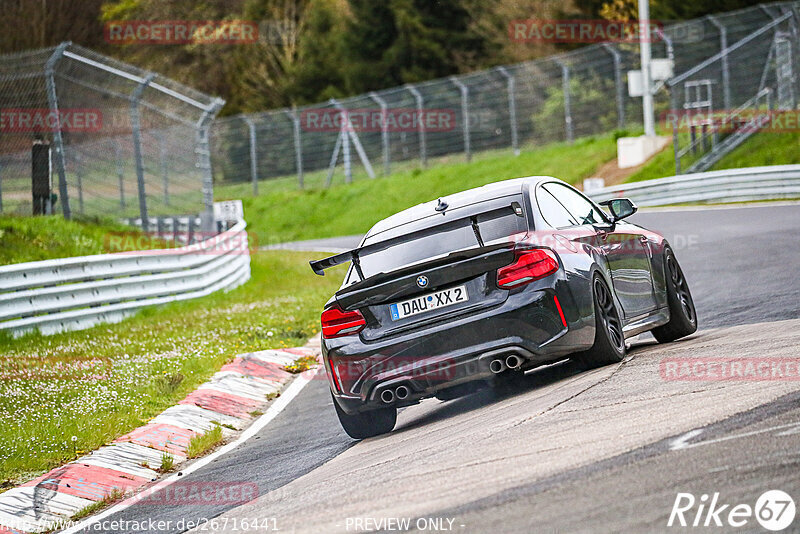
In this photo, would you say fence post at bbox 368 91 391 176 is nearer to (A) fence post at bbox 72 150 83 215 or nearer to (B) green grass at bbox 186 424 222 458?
(A) fence post at bbox 72 150 83 215

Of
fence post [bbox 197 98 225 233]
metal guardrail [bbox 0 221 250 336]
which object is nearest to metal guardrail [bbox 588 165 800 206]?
fence post [bbox 197 98 225 233]

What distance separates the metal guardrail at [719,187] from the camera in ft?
86.4

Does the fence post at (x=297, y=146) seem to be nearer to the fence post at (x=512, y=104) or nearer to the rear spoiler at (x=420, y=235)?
the fence post at (x=512, y=104)

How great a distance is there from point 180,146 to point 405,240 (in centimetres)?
1564

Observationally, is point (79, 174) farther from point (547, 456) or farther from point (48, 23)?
point (48, 23)

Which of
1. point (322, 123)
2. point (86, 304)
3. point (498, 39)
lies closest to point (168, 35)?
point (498, 39)

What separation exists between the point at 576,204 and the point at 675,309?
4.34 feet

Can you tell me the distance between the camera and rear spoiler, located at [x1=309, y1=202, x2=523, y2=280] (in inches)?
302

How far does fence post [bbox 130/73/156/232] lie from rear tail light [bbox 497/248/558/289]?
42.4ft

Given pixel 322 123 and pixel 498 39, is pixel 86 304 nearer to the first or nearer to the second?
pixel 322 123

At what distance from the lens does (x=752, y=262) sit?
15.0m

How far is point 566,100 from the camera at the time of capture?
118ft

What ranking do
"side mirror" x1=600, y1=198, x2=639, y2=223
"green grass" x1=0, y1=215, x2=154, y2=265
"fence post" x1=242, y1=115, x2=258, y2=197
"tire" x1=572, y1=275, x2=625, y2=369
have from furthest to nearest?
"fence post" x1=242, y1=115, x2=258, y2=197, "green grass" x1=0, y1=215, x2=154, y2=265, "side mirror" x1=600, y1=198, x2=639, y2=223, "tire" x1=572, y1=275, x2=625, y2=369

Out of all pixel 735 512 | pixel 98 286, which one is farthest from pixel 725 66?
pixel 735 512
